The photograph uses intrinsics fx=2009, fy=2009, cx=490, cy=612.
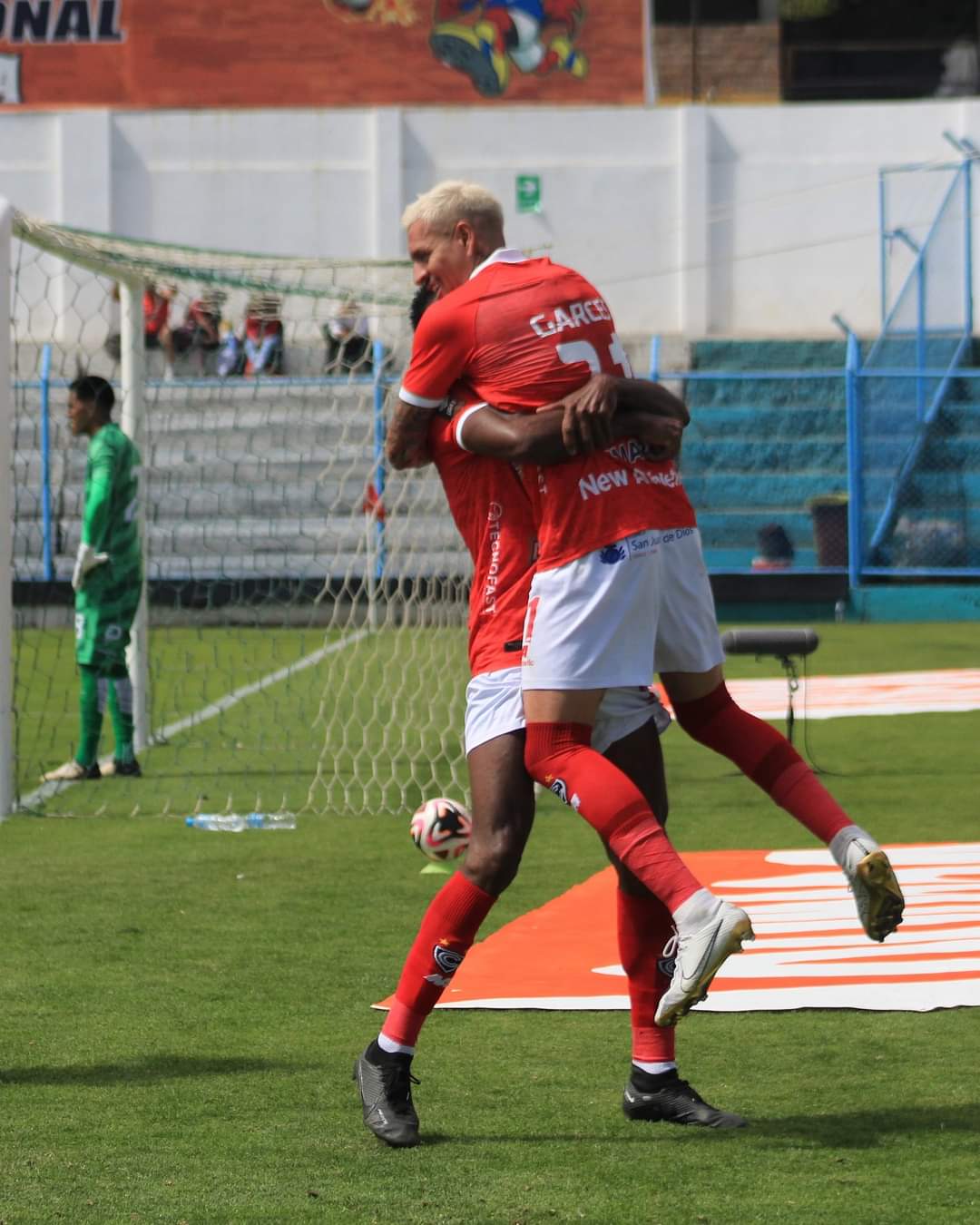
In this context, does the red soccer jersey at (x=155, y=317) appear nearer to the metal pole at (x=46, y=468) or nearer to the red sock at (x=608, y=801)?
the metal pole at (x=46, y=468)

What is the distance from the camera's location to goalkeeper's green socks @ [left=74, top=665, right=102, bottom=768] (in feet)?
32.8

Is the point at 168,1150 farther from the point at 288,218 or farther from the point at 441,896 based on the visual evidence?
the point at 288,218

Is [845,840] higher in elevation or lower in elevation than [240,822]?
higher

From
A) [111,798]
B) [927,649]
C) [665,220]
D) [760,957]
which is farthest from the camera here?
[665,220]

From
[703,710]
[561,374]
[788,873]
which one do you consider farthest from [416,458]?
[788,873]

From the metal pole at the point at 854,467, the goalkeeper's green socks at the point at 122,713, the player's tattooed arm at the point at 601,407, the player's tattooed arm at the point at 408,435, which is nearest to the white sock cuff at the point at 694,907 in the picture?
the player's tattooed arm at the point at 601,407

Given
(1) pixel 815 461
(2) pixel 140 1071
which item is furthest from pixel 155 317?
(2) pixel 140 1071

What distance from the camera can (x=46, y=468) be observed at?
21578 millimetres

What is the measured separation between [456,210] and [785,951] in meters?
2.62

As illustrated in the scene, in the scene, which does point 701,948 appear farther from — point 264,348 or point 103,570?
point 264,348

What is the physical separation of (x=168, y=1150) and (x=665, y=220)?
25.7m

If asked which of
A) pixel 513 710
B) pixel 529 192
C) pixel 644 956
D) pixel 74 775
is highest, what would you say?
pixel 529 192

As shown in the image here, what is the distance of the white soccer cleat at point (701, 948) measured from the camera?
357cm

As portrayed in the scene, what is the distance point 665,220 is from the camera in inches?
1127
